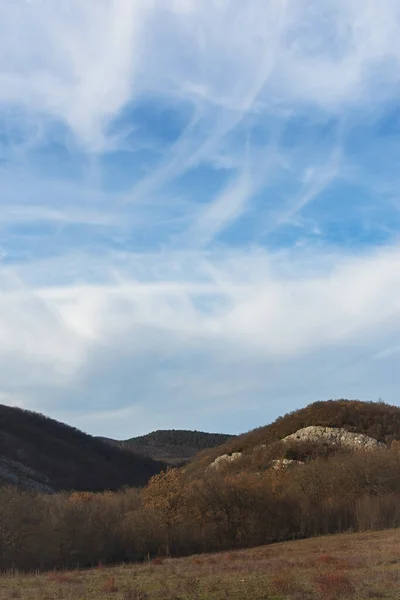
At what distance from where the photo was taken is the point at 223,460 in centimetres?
8606

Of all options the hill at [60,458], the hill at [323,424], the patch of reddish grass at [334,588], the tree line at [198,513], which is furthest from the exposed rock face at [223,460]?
Answer: the patch of reddish grass at [334,588]

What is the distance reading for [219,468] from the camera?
8219cm

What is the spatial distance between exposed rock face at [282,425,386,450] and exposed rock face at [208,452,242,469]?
6902 millimetres

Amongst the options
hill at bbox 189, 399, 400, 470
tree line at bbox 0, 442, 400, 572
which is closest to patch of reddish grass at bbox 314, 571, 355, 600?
tree line at bbox 0, 442, 400, 572

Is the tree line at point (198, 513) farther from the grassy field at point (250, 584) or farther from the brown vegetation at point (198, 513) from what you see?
the grassy field at point (250, 584)

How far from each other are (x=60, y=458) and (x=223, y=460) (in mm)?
61098

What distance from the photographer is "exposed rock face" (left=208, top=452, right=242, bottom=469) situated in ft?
277

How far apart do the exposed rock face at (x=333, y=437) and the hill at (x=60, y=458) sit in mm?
40513

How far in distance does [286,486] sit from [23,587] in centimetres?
3914

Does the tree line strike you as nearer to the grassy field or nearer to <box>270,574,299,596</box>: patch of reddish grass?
the grassy field

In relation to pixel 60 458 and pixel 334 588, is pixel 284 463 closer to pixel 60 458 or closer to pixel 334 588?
pixel 334 588

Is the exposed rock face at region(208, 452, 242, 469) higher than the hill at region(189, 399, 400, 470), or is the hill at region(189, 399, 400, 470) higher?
the hill at region(189, 399, 400, 470)

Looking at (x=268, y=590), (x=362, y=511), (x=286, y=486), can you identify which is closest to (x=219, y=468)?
(x=286, y=486)

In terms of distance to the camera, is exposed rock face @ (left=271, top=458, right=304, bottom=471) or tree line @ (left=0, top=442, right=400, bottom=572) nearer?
tree line @ (left=0, top=442, right=400, bottom=572)
